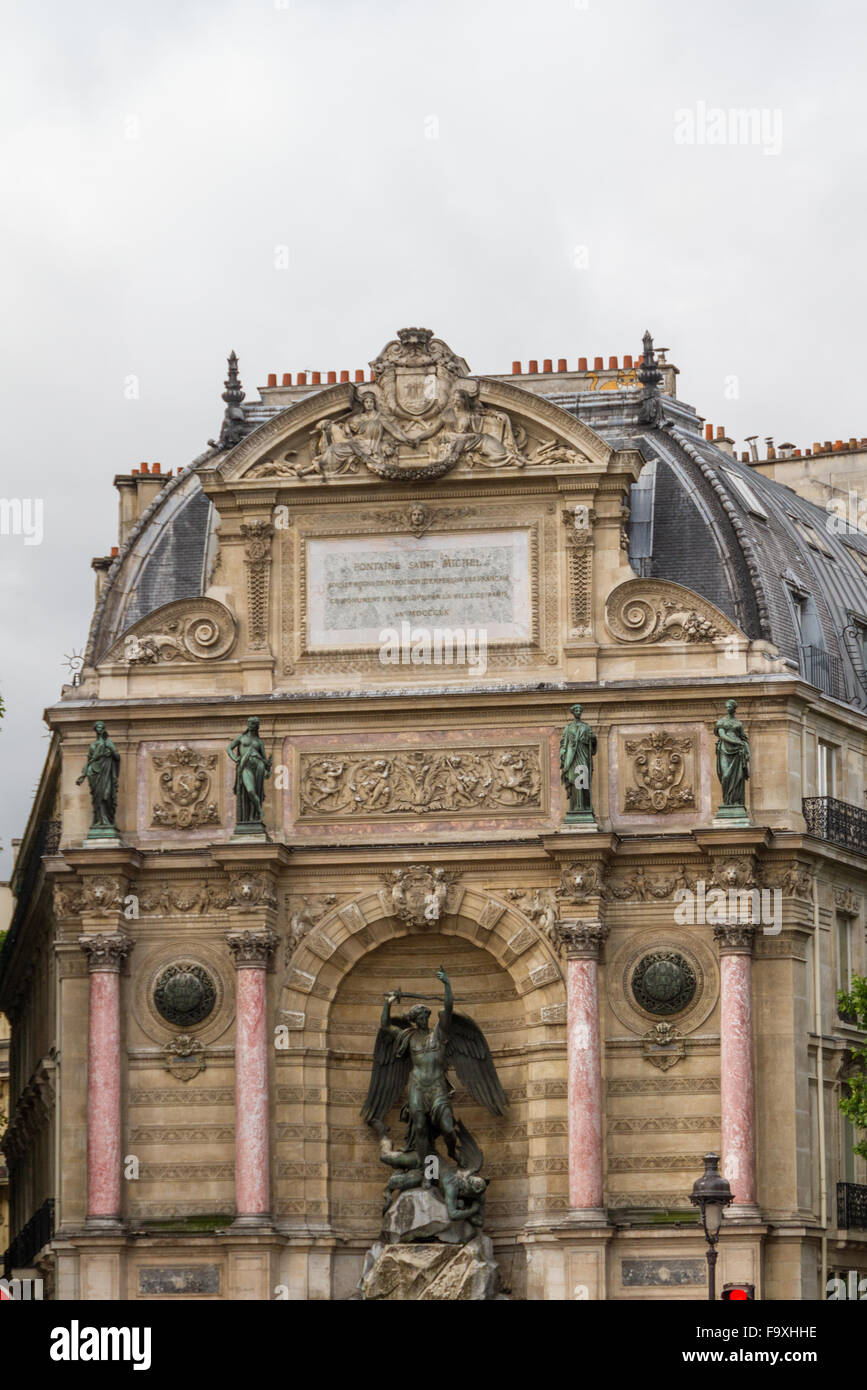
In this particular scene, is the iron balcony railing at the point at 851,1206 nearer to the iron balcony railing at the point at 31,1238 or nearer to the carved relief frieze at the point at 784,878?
the carved relief frieze at the point at 784,878

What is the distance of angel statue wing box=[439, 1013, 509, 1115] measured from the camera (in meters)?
44.6

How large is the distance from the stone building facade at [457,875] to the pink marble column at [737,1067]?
0.15 ft

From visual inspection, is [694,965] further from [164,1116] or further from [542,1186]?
[164,1116]

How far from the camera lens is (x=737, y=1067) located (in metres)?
43.0

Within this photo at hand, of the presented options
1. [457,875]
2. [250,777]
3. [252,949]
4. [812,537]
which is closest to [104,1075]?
[252,949]

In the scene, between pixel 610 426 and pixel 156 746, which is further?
pixel 610 426

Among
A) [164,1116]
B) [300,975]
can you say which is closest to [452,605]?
[300,975]

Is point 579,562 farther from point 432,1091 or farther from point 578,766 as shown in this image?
point 432,1091

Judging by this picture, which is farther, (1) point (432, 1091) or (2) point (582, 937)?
(1) point (432, 1091)

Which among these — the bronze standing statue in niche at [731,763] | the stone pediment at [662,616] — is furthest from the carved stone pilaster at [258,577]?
the bronze standing statue in niche at [731,763]

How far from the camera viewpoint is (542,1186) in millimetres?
43938

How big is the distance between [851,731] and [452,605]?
6604 millimetres

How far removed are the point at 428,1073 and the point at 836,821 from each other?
736 cm

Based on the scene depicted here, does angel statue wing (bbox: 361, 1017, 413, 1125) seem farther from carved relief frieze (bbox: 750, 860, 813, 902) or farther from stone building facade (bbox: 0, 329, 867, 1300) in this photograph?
carved relief frieze (bbox: 750, 860, 813, 902)
